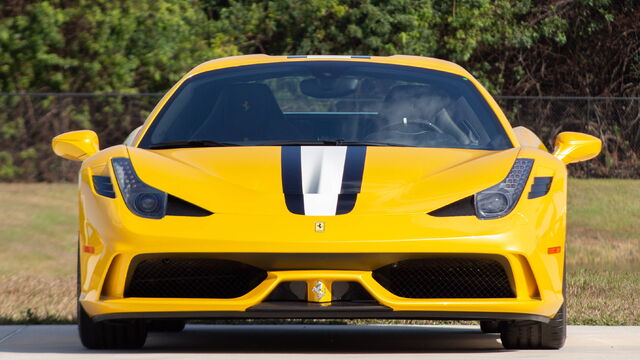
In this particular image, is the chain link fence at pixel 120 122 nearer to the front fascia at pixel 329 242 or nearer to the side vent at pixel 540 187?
the side vent at pixel 540 187

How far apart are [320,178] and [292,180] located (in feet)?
0.38

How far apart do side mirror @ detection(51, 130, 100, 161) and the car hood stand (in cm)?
69

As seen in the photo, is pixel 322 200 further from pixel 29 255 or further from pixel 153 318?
pixel 29 255

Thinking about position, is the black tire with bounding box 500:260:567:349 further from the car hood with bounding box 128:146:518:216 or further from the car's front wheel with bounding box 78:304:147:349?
the car's front wheel with bounding box 78:304:147:349

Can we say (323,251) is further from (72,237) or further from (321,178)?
(72,237)

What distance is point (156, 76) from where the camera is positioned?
848 inches

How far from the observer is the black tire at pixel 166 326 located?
719cm

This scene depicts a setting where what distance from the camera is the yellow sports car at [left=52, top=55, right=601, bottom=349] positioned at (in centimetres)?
541

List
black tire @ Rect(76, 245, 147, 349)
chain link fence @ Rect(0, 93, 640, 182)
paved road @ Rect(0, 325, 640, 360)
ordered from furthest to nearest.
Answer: chain link fence @ Rect(0, 93, 640, 182), black tire @ Rect(76, 245, 147, 349), paved road @ Rect(0, 325, 640, 360)

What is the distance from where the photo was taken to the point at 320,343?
6.60m

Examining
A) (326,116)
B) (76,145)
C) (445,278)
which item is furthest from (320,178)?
(326,116)

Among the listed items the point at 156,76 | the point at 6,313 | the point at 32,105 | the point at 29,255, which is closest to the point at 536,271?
the point at 6,313

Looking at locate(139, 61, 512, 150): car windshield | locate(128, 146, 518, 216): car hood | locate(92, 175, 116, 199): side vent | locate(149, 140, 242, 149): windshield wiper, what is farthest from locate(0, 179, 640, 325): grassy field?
locate(128, 146, 518, 216): car hood

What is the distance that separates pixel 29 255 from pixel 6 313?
8.23 metres
